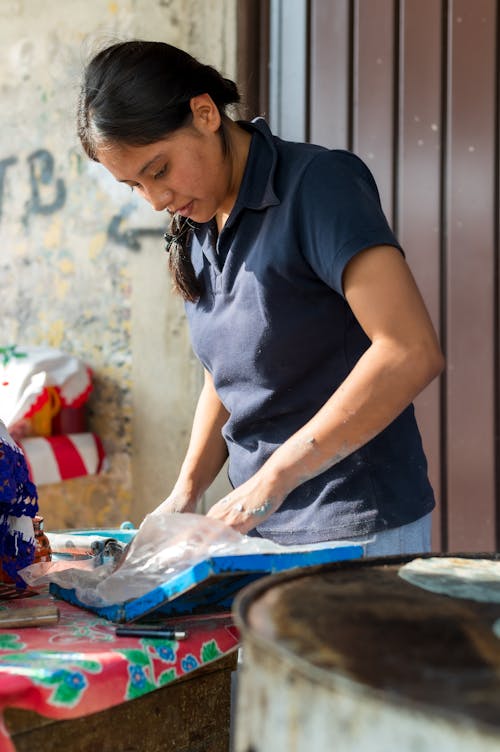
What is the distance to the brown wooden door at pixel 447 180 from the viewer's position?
291 centimetres

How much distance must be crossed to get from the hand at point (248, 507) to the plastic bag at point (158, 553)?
0.08 ft

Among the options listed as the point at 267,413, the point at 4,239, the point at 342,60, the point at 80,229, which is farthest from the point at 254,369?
the point at 4,239

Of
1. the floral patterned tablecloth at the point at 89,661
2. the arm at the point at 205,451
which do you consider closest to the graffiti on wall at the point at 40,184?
the arm at the point at 205,451

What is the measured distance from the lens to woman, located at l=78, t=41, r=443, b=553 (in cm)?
140

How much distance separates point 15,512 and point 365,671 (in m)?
0.85

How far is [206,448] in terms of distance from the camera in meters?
1.88

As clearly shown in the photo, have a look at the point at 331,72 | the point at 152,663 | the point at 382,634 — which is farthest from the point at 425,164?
the point at 382,634

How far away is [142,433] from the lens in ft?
11.6

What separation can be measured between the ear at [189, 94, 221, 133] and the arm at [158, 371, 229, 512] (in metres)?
0.53

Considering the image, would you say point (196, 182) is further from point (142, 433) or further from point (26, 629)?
point (142, 433)

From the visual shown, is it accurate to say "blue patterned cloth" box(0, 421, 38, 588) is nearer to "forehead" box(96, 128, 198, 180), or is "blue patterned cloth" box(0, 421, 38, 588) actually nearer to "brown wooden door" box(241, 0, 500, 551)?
"forehead" box(96, 128, 198, 180)

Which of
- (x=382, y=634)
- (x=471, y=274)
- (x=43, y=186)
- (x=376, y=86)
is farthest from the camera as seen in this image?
(x=43, y=186)

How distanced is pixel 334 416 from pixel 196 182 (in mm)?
480

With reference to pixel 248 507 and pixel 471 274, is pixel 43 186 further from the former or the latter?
pixel 248 507
